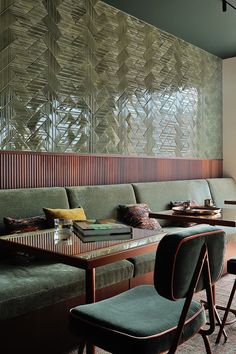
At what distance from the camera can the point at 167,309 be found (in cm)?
168

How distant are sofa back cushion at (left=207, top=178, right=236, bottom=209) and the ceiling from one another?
1.82 meters

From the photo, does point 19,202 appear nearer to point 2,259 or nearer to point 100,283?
point 2,259

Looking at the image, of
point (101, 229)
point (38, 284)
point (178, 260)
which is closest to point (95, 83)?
point (101, 229)

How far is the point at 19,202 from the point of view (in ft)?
9.14

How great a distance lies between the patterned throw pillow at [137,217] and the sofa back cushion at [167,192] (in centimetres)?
30

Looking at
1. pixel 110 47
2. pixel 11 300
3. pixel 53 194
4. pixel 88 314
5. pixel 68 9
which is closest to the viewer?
pixel 88 314

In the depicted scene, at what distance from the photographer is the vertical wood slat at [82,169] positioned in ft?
9.90

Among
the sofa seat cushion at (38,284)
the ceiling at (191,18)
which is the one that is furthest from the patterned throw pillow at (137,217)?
the ceiling at (191,18)

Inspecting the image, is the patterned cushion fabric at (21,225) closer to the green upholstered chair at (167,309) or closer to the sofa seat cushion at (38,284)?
the sofa seat cushion at (38,284)

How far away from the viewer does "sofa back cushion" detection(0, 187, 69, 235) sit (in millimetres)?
2707

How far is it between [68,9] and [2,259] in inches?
88.6

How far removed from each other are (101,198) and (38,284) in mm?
1473

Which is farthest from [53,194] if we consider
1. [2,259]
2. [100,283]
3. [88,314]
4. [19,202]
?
[88,314]

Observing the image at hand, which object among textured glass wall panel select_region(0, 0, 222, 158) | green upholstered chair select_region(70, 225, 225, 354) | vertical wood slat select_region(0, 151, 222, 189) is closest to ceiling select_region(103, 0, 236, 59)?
textured glass wall panel select_region(0, 0, 222, 158)
